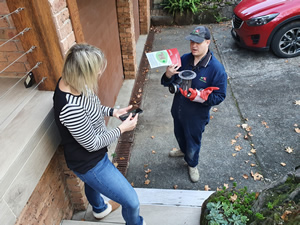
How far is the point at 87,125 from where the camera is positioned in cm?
182

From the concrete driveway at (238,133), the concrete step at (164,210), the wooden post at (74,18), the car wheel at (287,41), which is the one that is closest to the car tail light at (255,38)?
the car wheel at (287,41)

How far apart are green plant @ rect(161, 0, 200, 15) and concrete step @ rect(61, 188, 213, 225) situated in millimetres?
8585

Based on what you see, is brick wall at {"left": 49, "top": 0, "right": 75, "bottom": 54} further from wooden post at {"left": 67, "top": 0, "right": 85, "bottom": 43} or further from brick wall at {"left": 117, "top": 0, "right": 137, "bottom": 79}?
brick wall at {"left": 117, "top": 0, "right": 137, "bottom": 79}

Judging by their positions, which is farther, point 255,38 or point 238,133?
point 255,38

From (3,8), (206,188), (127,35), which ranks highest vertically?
(3,8)

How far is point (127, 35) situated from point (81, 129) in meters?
4.47

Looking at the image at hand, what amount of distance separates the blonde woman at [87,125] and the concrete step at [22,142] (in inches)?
9.2

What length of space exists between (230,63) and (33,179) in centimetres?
614

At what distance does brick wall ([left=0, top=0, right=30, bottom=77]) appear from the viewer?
216cm

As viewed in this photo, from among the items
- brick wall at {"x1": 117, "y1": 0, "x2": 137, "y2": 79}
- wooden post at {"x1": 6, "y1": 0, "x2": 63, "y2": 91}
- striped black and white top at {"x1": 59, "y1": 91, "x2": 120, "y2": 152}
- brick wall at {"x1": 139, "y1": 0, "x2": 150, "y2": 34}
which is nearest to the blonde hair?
striped black and white top at {"x1": 59, "y1": 91, "x2": 120, "y2": 152}

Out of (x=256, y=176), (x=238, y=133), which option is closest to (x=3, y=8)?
(x=256, y=176)

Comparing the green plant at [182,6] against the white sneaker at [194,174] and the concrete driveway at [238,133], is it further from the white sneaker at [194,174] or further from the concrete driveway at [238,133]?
the white sneaker at [194,174]

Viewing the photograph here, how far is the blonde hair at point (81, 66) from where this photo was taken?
168cm

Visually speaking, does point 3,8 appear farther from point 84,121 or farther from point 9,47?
point 84,121
